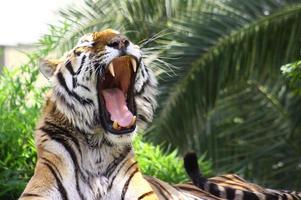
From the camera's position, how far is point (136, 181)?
4.93 m

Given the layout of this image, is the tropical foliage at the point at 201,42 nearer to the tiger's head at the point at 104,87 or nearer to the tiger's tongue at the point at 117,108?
the tiger's head at the point at 104,87

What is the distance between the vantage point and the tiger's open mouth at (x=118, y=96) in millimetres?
4695

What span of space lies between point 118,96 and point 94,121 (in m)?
0.18

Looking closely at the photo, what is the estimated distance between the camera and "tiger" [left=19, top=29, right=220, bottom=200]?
4703 mm

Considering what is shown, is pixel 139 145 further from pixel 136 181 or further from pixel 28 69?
pixel 136 181

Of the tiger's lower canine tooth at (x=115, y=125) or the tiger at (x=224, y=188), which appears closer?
the tiger's lower canine tooth at (x=115, y=125)

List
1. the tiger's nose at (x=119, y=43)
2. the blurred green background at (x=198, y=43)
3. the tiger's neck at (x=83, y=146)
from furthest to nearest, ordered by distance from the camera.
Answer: the blurred green background at (x=198, y=43) < the tiger's neck at (x=83, y=146) < the tiger's nose at (x=119, y=43)

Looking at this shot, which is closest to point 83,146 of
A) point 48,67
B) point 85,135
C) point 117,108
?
point 85,135

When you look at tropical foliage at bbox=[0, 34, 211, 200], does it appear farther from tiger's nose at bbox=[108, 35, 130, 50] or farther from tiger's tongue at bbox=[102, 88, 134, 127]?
tiger's nose at bbox=[108, 35, 130, 50]

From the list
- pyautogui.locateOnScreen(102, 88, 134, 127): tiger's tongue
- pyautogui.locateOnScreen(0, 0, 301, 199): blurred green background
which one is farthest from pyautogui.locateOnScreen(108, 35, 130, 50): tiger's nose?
pyautogui.locateOnScreen(0, 0, 301, 199): blurred green background

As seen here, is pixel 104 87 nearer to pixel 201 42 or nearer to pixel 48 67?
pixel 48 67

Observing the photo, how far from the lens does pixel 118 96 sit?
4.75m

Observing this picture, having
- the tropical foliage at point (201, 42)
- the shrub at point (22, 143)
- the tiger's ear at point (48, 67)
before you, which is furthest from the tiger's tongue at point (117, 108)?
the tropical foliage at point (201, 42)

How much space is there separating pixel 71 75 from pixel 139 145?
2372 mm
